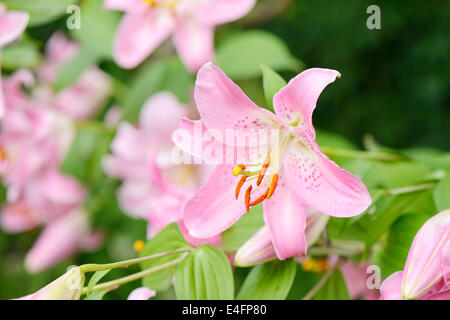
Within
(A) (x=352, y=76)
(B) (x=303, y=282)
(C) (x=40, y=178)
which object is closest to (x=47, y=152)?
(C) (x=40, y=178)

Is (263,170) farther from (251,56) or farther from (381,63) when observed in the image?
(381,63)

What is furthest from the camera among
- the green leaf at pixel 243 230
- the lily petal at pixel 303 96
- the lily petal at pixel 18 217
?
the lily petal at pixel 18 217

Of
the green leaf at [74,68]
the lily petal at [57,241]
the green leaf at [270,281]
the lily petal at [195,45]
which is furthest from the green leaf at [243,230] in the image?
the lily petal at [57,241]

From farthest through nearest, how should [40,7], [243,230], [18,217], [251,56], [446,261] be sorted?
1. [18,217]
2. [251,56]
3. [40,7]
4. [243,230]
5. [446,261]

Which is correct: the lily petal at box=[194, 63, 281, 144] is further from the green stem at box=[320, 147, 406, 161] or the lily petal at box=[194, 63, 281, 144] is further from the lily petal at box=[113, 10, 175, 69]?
the lily petal at box=[113, 10, 175, 69]

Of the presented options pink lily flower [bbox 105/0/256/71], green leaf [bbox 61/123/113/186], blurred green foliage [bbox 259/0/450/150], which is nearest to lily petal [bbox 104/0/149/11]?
pink lily flower [bbox 105/0/256/71]

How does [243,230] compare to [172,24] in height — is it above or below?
below

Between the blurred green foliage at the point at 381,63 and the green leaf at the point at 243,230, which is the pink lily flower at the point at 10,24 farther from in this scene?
the blurred green foliage at the point at 381,63
